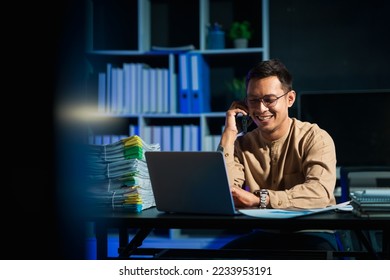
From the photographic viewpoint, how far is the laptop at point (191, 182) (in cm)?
102

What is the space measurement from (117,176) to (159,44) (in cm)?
255

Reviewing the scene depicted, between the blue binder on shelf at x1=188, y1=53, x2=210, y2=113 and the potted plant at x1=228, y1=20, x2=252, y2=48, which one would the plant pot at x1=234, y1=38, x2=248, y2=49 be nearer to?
the potted plant at x1=228, y1=20, x2=252, y2=48

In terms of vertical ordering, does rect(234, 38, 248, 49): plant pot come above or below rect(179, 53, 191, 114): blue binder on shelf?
above

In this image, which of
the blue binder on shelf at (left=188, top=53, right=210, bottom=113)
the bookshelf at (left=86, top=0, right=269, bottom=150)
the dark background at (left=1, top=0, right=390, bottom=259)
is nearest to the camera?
the dark background at (left=1, top=0, right=390, bottom=259)

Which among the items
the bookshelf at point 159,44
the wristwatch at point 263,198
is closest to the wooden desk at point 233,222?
the wristwatch at point 263,198

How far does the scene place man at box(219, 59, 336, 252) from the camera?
154 cm

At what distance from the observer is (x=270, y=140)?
162 cm

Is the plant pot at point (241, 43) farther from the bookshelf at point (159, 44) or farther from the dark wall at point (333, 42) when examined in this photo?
the dark wall at point (333, 42)

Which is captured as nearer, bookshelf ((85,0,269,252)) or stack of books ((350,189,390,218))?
stack of books ((350,189,390,218))

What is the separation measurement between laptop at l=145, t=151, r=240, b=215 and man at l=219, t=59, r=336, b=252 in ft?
1.43

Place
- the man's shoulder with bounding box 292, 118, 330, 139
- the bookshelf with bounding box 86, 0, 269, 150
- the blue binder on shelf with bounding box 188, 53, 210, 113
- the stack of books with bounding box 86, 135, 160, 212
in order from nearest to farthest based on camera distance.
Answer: the stack of books with bounding box 86, 135, 160, 212 < the man's shoulder with bounding box 292, 118, 330, 139 < the blue binder on shelf with bounding box 188, 53, 210, 113 < the bookshelf with bounding box 86, 0, 269, 150

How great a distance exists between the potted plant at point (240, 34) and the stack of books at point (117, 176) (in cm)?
228

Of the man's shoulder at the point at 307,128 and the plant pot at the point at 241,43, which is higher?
the plant pot at the point at 241,43

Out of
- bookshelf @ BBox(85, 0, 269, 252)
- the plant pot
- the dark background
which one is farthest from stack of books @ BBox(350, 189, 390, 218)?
the plant pot
